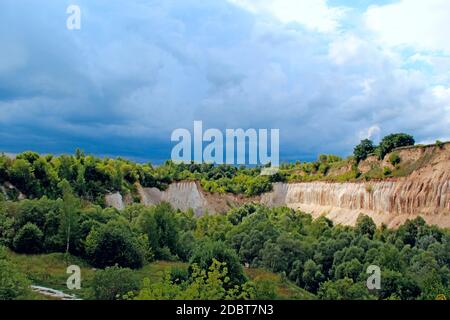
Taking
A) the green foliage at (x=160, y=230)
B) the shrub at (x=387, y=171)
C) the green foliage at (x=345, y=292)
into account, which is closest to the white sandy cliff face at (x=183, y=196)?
the shrub at (x=387, y=171)

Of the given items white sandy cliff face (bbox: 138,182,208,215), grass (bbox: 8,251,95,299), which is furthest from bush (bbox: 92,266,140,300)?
white sandy cliff face (bbox: 138,182,208,215)

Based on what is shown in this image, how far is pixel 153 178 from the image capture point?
307ft

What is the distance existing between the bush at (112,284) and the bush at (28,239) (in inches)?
486

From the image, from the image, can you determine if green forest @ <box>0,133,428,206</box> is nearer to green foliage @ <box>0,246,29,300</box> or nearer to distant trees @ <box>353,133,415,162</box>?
distant trees @ <box>353,133,415,162</box>

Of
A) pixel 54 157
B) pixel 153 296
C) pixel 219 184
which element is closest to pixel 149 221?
pixel 153 296

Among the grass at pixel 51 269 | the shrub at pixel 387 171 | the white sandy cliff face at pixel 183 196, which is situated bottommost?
the grass at pixel 51 269

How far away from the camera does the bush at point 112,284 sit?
798 inches

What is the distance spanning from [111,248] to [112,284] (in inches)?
458

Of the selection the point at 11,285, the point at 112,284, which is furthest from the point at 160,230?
the point at 11,285

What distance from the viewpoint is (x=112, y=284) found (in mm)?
20500

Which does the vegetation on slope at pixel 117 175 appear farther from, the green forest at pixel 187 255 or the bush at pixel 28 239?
the bush at pixel 28 239
